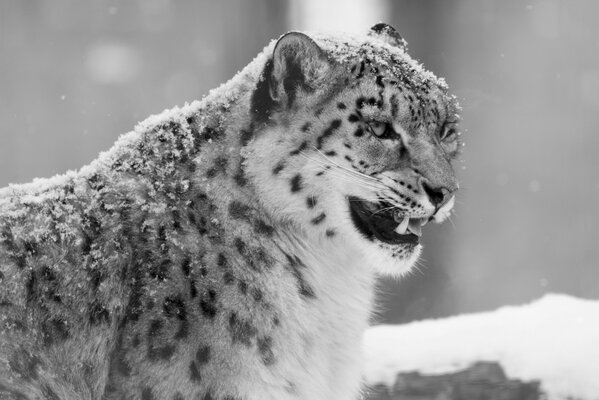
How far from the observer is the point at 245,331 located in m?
5.35

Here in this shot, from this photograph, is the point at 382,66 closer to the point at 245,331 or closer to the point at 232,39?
the point at 245,331

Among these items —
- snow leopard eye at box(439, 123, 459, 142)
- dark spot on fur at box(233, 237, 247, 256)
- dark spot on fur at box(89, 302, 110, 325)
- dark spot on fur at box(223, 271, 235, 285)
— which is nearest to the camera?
dark spot on fur at box(89, 302, 110, 325)

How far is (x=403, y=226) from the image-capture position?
5.80 m

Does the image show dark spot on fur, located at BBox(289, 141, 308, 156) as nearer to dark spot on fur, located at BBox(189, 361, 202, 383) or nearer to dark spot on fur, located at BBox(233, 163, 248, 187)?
dark spot on fur, located at BBox(233, 163, 248, 187)

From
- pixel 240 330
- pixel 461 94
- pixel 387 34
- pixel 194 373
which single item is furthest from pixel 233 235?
Answer: pixel 461 94

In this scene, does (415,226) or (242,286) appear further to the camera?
(415,226)

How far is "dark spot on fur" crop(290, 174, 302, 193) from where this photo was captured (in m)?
5.65

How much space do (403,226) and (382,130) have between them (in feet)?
1.75

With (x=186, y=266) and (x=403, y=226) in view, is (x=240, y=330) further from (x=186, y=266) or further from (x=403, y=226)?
(x=403, y=226)

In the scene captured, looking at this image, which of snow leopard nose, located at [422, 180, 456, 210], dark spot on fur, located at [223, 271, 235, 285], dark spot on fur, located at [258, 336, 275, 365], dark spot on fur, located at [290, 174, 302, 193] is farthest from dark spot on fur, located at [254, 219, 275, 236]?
snow leopard nose, located at [422, 180, 456, 210]

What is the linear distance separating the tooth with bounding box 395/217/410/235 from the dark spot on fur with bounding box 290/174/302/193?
569 millimetres

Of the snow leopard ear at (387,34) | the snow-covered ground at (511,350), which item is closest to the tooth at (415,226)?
the snow leopard ear at (387,34)

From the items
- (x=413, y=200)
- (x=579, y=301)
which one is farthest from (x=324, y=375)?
(x=579, y=301)

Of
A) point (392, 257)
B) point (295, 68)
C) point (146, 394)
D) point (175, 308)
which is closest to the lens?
point (146, 394)
